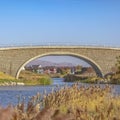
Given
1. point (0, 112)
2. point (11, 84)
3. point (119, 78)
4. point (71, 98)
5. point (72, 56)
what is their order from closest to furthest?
point (0, 112) < point (71, 98) < point (11, 84) < point (119, 78) < point (72, 56)

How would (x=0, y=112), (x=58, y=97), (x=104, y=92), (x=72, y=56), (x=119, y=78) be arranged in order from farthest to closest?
(x=72, y=56)
(x=119, y=78)
(x=104, y=92)
(x=58, y=97)
(x=0, y=112)

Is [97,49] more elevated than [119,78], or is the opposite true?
[97,49]

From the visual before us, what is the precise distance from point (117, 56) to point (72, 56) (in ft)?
24.1

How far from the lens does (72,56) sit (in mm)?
69562

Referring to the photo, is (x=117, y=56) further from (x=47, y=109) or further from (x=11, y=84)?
(x=47, y=109)

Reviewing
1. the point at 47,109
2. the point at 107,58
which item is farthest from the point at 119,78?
the point at 47,109

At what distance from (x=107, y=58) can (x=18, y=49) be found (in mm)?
14236

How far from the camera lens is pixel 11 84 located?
174 ft

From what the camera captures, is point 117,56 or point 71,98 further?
point 117,56

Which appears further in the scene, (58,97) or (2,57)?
(2,57)

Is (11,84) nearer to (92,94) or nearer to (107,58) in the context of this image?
(107,58)

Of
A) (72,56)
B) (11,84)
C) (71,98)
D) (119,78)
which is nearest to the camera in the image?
(71,98)

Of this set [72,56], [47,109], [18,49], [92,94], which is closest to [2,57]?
[18,49]

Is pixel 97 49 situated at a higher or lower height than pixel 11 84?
higher
